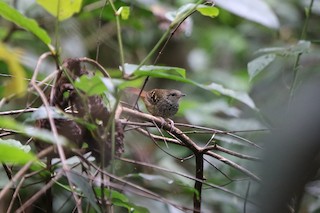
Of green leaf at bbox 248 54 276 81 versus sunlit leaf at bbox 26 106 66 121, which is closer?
sunlit leaf at bbox 26 106 66 121

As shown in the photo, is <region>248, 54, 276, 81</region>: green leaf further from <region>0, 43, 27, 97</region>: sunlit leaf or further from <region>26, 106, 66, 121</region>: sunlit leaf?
<region>0, 43, 27, 97</region>: sunlit leaf

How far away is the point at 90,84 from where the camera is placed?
43.3 inches

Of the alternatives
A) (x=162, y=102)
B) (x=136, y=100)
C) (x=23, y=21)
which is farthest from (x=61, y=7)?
(x=162, y=102)

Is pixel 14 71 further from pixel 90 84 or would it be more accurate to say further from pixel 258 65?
pixel 258 65

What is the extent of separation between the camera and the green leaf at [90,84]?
1.09 metres

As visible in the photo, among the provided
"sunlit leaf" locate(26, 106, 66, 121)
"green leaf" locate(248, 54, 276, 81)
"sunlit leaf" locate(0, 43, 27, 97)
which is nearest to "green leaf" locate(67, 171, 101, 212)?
"sunlit leaf" locate(26, 106, 66, 121)

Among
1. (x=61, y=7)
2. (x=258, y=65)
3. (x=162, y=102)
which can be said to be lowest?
(x=162, y=102)

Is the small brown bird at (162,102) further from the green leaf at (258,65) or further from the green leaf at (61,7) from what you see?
the green leaf at (61,7)

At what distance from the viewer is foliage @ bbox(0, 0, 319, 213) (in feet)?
3.76

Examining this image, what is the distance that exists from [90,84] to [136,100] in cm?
31

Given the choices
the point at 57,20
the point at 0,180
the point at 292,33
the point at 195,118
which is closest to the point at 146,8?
the point at 195,118

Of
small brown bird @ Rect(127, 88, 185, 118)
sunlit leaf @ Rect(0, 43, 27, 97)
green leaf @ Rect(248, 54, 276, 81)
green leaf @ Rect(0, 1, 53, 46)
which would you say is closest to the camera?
sunlit leaf @ Rect(0, 43, 27, 97)

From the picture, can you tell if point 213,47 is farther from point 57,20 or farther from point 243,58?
point 57,20

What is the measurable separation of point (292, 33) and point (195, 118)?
63.0 inches
